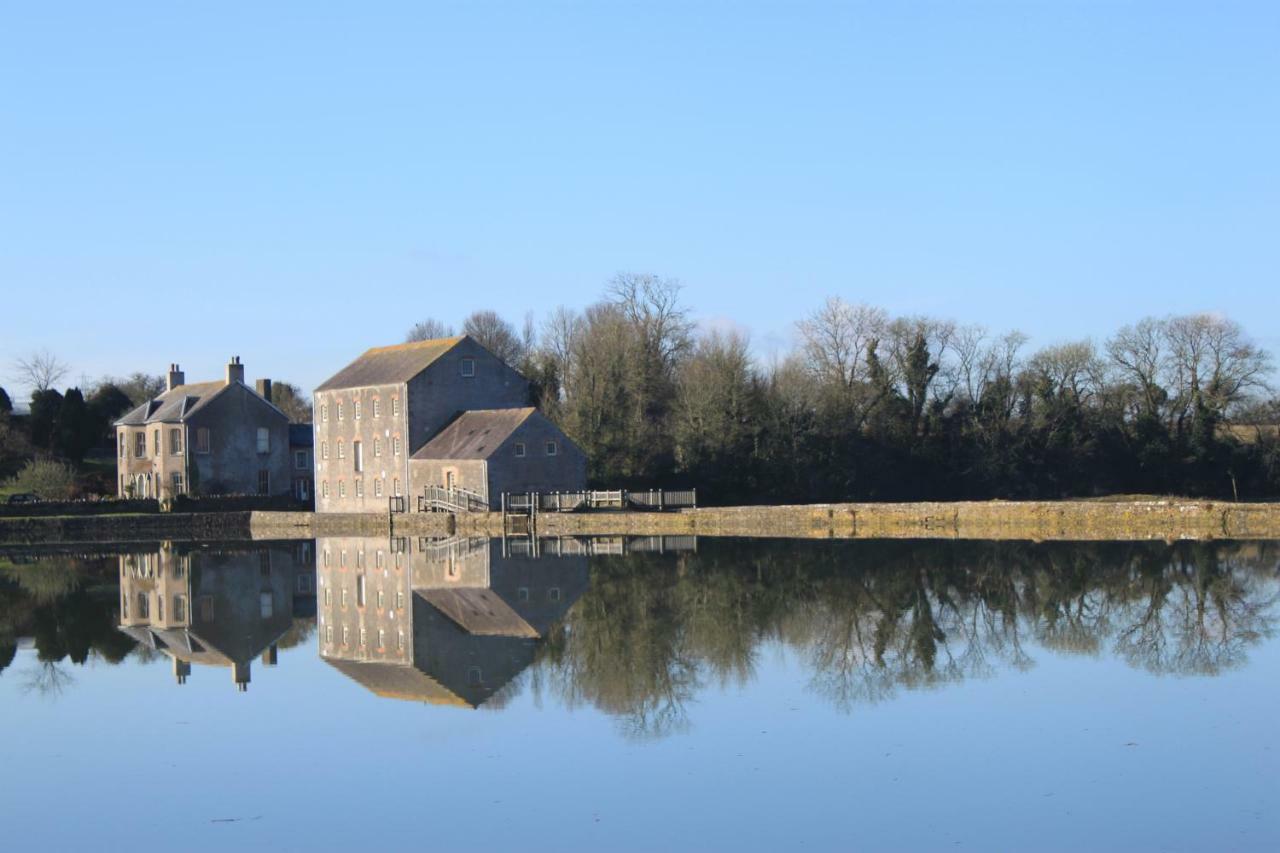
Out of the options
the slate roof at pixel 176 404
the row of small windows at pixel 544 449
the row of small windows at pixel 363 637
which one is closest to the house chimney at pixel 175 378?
the slate roof at pixel 176 404

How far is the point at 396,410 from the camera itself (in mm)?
46875

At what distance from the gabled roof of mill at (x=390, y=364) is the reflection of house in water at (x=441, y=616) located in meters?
14.9

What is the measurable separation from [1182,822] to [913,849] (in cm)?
179

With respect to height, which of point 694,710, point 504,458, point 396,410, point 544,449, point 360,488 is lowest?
point 694,710

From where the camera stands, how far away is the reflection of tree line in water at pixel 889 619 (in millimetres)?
14047

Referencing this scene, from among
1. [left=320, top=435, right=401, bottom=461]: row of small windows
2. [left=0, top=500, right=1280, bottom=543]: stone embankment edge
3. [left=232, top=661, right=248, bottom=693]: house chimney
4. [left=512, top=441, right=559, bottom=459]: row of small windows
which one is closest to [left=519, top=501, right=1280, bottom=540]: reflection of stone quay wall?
[left=0, top=500, right=1280, bottom=543]: stone embankment edge

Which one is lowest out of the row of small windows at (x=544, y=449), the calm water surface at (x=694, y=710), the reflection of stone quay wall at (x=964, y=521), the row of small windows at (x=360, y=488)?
the calm water surface at (x=694, y=710)

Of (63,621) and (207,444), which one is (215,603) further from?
(207,444)

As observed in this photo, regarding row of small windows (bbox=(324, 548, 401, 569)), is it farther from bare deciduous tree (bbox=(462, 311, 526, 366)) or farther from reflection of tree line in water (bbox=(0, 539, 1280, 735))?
bare deciduous tree (bbox=(462, 311, 526, 366))

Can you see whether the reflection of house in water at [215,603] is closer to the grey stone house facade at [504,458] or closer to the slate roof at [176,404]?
the grey stone house facade at [504,458]

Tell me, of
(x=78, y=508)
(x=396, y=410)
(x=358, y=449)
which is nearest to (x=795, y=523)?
(x=396, y=410)

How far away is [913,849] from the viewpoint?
8.09 metres

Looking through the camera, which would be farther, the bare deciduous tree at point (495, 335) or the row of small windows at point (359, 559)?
the bare deciduous tree at point (495, 335)

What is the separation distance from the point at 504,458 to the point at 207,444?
55.0 feet
